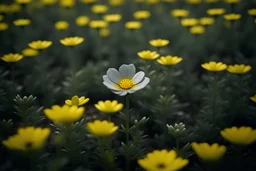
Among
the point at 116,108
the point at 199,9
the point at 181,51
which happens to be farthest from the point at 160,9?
the point at 116,108

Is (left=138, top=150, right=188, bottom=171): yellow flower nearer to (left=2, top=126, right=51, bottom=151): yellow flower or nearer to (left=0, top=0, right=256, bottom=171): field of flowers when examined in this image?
(left=0, top=0, right=256, bottom=171): field of flowers

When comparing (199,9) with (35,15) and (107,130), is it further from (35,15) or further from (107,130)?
(107,130)

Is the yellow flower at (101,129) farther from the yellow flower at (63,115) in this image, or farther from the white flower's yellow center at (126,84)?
the white flower's yellow center at (126,84)

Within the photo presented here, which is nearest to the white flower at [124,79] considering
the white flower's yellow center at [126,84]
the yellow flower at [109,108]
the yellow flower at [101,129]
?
the white flower's yellow center at [126,84]

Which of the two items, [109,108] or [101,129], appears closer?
[101,129]

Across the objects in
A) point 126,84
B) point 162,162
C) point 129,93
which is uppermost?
point 126,84

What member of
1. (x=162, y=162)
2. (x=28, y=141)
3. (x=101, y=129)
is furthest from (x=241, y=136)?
(x=28, y=141)

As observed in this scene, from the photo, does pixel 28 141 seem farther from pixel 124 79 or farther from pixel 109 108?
pixel 124 79

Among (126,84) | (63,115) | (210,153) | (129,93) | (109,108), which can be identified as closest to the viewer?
(210,153)
